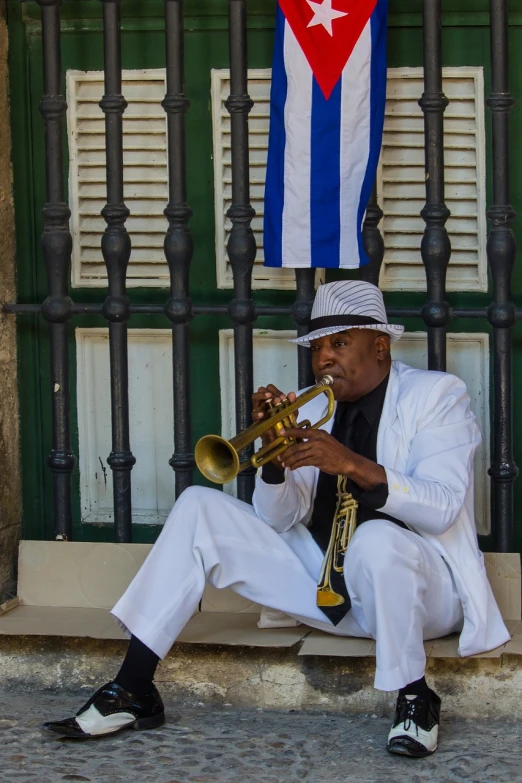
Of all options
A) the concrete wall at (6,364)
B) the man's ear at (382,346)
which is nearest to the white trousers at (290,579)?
the man's ear at (382,346)

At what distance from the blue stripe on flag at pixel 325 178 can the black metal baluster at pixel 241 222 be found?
0.26 meters

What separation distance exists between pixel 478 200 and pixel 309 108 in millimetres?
745

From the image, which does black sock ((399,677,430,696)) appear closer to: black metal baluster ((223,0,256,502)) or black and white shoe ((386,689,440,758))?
black and white shoe ((386,689,440,758))

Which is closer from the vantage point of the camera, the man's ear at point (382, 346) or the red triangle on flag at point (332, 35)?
the man's ear at point (382, 346)

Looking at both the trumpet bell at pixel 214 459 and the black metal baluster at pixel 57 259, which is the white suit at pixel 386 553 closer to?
the trumpet bell at pixel 214 459

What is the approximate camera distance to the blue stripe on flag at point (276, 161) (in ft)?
14.3

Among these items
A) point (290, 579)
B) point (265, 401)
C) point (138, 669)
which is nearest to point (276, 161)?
point (265, 401)

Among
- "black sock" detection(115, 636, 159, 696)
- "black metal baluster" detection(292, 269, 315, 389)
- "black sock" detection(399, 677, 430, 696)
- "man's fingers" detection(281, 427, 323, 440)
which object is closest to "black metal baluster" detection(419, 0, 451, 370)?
"black metal baluster" detection(292, 269, 315, 389)

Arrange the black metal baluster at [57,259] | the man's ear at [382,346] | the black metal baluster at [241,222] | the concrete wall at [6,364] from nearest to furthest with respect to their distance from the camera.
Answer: the man's ear at [382,346]
the black metal baluster at [241,222]
the black metal baluster at [57,259]
the concrete wall at [6,364]

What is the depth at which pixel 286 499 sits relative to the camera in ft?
13.4

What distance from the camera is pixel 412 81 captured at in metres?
4.61

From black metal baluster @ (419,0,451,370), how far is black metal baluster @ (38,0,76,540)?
1.28 metres

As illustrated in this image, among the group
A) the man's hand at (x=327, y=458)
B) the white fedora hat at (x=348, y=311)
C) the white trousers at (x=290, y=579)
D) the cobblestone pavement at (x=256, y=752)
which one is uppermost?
the white fedora hat at (x=348, y=311)

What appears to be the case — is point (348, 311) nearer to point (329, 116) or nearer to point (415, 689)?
point (329, 116)
